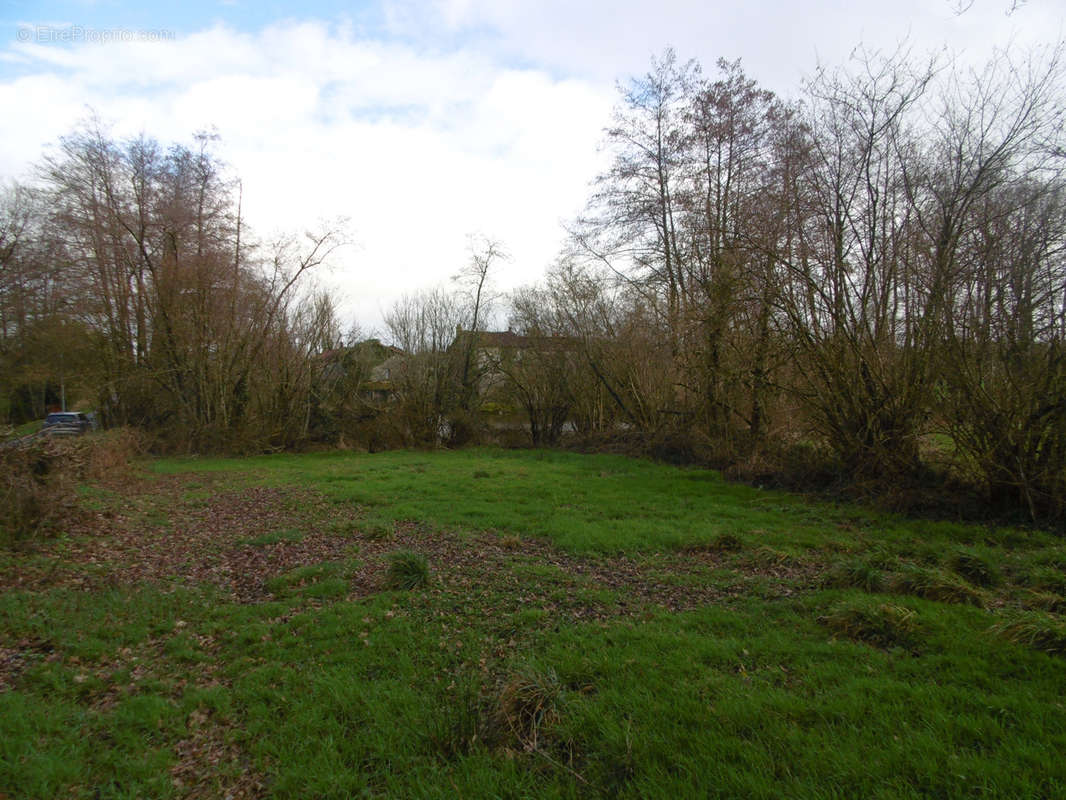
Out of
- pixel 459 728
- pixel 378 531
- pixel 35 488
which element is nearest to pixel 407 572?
pixel 378 531

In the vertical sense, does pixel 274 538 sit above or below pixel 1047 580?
below

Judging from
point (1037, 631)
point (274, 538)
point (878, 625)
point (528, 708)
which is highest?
point (1037, 631)

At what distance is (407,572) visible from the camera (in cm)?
554

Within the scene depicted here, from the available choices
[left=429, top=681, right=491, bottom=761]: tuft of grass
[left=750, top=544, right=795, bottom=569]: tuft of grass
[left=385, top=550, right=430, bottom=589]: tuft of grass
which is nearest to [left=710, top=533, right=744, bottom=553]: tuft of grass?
[left=750, top=544, right=795, bottom=569]: tuft of grass

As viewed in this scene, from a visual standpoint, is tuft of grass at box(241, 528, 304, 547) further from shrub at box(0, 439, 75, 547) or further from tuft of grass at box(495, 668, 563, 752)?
tuft of grass at box(495, 668, 563, 752)

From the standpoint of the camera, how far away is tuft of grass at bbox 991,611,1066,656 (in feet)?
11.3

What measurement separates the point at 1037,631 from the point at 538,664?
11.1ft

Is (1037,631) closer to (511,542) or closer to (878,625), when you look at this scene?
(878,625)

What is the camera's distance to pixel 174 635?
445 centimetres

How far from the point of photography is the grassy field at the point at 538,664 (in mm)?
2684

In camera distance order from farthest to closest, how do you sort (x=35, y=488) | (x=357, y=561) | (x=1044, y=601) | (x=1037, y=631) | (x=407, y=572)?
1. (x=35, y=488)
2. (x=357, y=561)
3. (x=407, y=572)
4. (x=1044, y=601)
5. (x=1037, y=631)

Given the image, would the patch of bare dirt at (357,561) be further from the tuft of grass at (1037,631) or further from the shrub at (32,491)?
the tuft of grass at (1037,631)

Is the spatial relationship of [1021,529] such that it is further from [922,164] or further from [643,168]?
[643,168]

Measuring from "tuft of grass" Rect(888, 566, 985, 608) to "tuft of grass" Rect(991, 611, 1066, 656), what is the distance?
66cm
